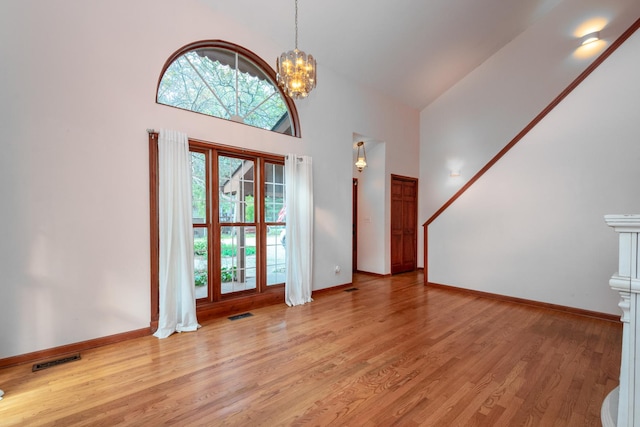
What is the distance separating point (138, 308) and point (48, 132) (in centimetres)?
192

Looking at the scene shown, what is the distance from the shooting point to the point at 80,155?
2830mm

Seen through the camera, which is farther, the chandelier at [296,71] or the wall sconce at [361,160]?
the wall sconce at [361,160]

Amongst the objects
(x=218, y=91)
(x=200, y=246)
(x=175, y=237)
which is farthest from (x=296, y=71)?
(x=200, y=246)

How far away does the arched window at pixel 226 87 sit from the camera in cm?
352

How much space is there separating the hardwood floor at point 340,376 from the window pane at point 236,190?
1387 mm

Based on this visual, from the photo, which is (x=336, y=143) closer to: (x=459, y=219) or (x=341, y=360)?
(x=459, y=219)

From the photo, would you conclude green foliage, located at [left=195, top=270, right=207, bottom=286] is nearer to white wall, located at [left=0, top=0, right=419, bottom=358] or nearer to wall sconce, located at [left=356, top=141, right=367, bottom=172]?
white wall, located at [left=0, top=0, right=419, bottom=358]

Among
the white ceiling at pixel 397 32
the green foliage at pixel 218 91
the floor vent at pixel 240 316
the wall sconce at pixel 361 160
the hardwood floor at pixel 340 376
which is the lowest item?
the floor vent at pixel 240 316

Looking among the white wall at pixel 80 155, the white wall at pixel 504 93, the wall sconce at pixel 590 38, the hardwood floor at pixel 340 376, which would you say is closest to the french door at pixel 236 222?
the white wall at pixel 80 155

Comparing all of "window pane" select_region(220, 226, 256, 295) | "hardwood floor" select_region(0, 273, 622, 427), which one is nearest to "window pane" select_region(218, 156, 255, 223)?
"window pane" select_region(220, 226, 256, 295)

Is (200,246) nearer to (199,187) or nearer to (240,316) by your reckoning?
(199,187)

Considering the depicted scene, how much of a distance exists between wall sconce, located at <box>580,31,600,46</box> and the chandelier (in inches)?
220

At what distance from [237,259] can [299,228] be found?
101 cm

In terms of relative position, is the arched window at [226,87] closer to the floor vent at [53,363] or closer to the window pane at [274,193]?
the window pane at [274,193]
